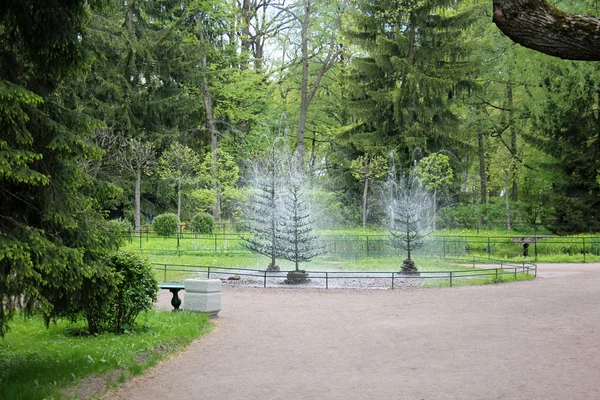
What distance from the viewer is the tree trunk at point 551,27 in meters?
4.99

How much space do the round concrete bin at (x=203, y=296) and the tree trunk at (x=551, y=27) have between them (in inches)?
343

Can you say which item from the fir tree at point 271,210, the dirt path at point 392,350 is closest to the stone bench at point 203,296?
the dirt path at point 392,350

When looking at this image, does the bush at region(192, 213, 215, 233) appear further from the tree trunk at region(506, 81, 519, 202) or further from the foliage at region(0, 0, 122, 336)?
the foliage at region(0, 0, 122, 336)

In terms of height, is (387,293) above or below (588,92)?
below

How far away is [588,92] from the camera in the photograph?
36531mm

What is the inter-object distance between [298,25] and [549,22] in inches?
1640

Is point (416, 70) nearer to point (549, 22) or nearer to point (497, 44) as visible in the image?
point (497, 44)

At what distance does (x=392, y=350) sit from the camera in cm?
962

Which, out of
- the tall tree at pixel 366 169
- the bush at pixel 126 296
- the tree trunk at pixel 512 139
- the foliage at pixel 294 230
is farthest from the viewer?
the tree trunk at pixel 512 139

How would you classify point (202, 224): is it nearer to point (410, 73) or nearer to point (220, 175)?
point (220, 175)

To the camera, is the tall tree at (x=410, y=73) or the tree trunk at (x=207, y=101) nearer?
the tall tree at (x=410, y=73)

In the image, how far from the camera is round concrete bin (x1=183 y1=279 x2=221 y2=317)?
41.3 ft

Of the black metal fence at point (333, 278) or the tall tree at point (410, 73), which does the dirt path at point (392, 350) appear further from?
the tall tree at point (410, 73)

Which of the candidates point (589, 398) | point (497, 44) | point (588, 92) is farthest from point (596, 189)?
point (589, 398)
